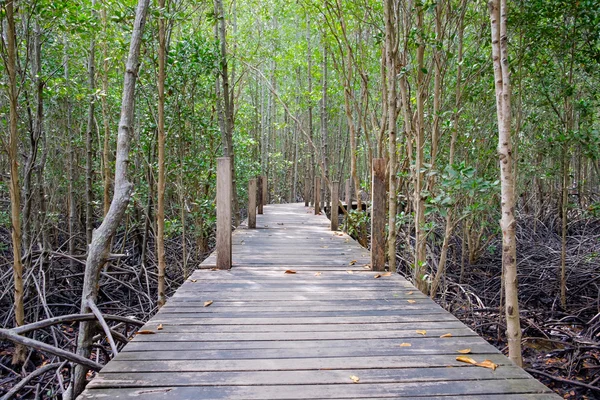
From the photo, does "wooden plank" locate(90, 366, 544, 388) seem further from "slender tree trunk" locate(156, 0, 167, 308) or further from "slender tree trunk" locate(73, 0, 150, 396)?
"slender tree trunk" locate(156, 0, 167, 308)

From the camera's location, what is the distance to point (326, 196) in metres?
13.2

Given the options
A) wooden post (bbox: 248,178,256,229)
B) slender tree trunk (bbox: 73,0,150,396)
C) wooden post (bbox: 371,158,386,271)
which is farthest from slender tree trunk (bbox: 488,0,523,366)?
wooden post (bbox: 248,178,256,229)

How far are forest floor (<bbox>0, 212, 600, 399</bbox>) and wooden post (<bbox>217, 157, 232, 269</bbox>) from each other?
0.87 meters

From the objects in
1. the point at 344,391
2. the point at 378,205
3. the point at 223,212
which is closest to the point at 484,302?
the point at 378,205

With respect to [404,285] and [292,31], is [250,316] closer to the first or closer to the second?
[404,285]

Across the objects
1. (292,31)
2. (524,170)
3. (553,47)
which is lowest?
(524,170)

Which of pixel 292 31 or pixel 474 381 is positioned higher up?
pixel 292 31

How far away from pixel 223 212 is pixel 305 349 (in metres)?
1.94

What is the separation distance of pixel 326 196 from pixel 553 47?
28.3 ft

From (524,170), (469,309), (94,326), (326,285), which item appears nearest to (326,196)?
(524,170)

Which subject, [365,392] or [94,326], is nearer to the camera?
[365,392]

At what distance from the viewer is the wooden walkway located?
67.2 inches

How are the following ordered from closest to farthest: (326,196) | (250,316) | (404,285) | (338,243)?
1. (250,316)
2. (404,285)
3. (338,243)
4. (326,196)

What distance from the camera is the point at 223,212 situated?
3.81m
